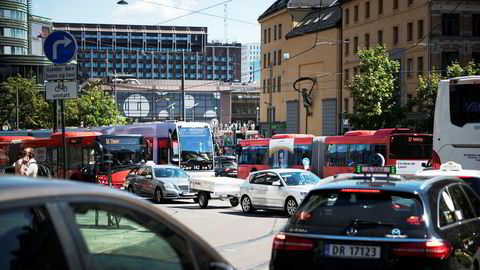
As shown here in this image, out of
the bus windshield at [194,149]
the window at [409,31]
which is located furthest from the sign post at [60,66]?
the window at [409,31]

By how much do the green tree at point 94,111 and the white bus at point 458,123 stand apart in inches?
2493

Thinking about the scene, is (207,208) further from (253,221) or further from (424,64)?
(424,64)

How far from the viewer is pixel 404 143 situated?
104ft

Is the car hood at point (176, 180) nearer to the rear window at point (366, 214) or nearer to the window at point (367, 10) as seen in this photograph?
the rear window at point (366, 214)

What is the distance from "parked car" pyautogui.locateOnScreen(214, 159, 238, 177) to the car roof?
43008mm

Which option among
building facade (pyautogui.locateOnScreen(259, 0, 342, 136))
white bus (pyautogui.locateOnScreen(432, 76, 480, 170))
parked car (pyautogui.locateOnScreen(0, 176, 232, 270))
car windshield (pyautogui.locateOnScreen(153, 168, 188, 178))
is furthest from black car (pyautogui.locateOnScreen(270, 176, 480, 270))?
building facade (pyautogui.locateOnScreen(259, 0, 342, 136))

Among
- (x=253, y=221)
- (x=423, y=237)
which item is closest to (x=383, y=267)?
(x=423, y=237)

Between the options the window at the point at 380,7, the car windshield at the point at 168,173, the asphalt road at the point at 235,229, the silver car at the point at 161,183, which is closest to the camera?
the asphalt road at the point at 235,229

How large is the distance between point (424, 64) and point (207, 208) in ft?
112

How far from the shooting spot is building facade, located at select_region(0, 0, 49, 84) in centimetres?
9844

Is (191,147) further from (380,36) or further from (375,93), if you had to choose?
(380,36)

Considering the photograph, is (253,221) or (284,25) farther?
(284,25)

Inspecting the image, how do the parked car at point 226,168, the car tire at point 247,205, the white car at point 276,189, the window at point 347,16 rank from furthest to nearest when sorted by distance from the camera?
the window at point 347,16 < the parked car at point 226,168 < the car tire at point 247,205 < the white car at point 276,189

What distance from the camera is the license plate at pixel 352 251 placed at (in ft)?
19.8
